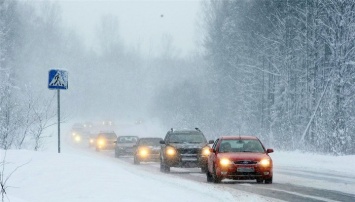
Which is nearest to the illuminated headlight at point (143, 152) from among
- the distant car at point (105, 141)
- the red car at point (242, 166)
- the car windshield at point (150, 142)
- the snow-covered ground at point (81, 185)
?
the car windshield at point (150, 142)

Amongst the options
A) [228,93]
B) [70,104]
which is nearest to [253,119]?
[228,93]

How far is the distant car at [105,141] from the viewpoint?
50513 mm

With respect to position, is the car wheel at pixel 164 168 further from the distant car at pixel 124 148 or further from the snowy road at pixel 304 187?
the distant car at pixel 124 148

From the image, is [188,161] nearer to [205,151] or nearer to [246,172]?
[205,151]

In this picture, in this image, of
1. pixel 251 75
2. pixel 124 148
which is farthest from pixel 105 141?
pixel 251 75

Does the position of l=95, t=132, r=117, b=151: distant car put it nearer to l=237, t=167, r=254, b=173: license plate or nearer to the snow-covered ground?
l=237, t=167, r=254, b=173: license plate

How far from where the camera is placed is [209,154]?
73.1ft

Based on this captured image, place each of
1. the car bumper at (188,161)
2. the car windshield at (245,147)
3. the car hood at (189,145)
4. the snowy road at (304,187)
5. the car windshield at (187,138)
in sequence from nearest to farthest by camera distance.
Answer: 1. the snowy road at (304,187)
2. the car windshield at (245,147)
3. the car bumper at (188,161)
4. the car hood at (189,145)
5. the car windshield at (187,138)

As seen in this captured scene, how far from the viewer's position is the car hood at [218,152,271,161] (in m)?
19.6

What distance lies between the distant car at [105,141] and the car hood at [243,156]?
31.1m

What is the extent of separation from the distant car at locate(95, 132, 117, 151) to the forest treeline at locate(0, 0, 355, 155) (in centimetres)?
522

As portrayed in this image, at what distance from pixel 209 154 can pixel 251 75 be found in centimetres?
3773

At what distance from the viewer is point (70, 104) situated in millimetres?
139250

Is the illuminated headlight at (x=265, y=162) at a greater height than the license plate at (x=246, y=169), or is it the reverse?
the illuminated headlight at (x=265, y=162)
